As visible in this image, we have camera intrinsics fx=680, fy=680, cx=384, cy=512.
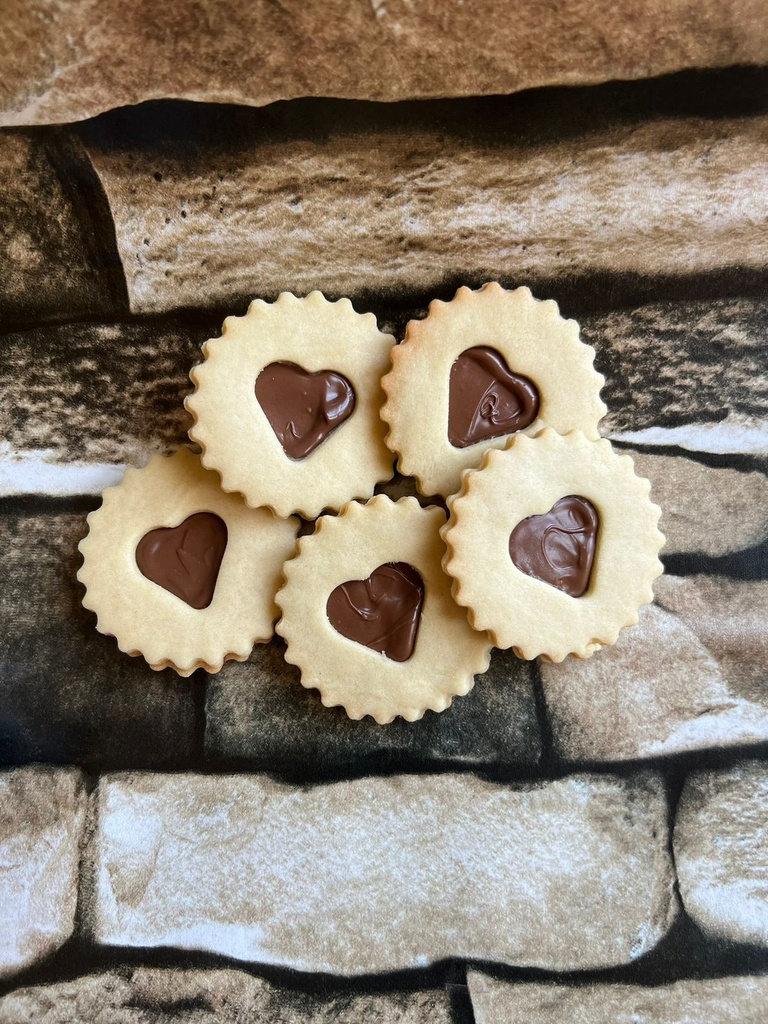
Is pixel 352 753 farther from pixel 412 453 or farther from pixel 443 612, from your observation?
pixel 412 453

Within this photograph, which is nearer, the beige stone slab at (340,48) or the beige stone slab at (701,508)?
the beige stone slab at (340,48)

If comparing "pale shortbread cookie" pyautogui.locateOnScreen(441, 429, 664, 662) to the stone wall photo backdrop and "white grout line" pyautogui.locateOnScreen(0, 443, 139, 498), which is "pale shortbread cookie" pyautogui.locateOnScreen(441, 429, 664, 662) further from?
"white grout line" pyautogui.locateOnScreen(0, 443, 139, 498)

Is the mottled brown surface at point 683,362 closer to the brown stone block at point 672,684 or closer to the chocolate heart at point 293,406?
the brown stone block at point 672,684

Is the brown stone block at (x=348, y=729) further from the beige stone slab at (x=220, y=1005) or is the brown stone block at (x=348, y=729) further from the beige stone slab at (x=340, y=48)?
the beige stone slab at (x=340, y=48)

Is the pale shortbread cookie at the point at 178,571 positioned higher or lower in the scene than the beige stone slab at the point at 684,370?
lower

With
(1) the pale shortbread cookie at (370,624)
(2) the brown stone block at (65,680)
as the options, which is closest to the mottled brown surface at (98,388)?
(2) the brown stone block at (65,680)

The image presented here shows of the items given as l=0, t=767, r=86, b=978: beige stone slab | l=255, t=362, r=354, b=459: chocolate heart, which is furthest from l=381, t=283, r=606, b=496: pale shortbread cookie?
l=0, t=767, r=86, b=978: beige stone slab

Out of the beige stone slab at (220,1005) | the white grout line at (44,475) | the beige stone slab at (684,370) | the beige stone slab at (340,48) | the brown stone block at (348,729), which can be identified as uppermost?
the beige stone slab at (340,48)
